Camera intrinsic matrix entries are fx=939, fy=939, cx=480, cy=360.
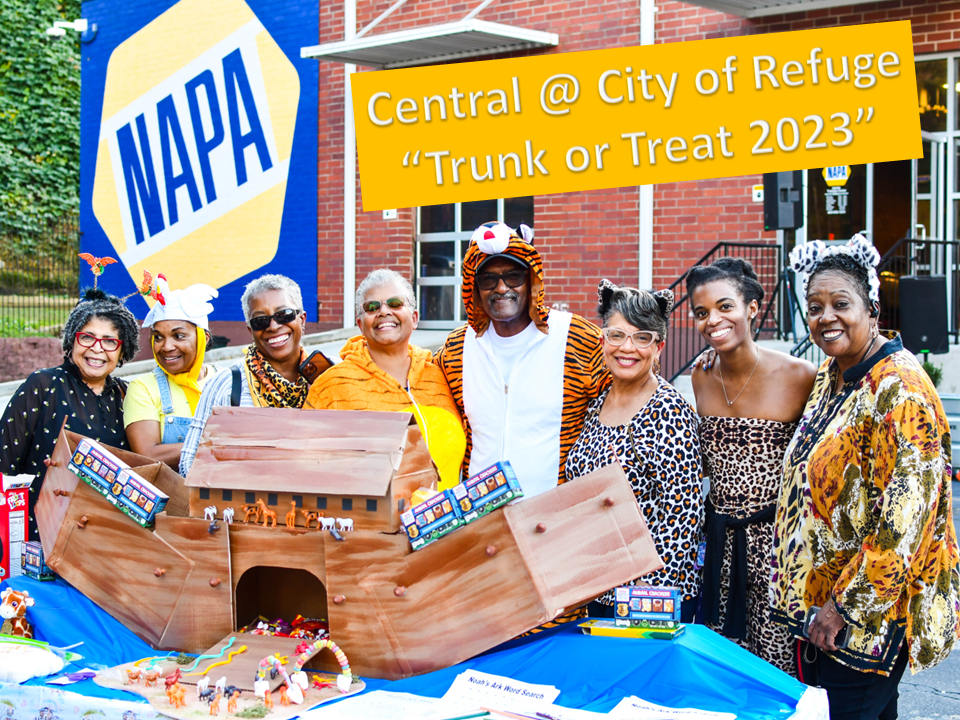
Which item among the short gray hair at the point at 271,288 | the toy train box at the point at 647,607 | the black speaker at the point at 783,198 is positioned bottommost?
the toy train box at the point at 647,607

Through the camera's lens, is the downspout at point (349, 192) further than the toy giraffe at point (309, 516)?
Yes

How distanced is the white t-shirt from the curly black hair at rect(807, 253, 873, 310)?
108 cm

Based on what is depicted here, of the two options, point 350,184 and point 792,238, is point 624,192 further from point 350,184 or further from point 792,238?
point 350,184

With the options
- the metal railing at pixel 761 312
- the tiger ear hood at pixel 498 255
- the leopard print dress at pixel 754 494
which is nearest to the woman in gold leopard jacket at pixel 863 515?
the leopard print dress at pixel 754 494

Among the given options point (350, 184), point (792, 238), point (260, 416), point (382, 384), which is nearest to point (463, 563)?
point (260, 416)

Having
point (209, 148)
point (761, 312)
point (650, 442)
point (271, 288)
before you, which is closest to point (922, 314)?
point (761, 312)

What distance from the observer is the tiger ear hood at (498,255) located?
3.28 metres

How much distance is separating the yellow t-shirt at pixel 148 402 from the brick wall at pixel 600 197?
25.9 ft

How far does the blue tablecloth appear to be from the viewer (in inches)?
94.7

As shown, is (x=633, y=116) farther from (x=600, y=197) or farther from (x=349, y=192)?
(x=349, y=192)

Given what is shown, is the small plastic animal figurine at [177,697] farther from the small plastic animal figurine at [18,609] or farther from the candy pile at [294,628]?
the small plastic animal figurine at [18,609]

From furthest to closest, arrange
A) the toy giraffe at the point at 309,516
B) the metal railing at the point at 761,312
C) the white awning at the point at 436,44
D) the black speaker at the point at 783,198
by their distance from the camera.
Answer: the white awning at the point at 436,44 → the metal railing at the point at 761,312 → the black speaker at the point at 783,198 → the toy giraffe at the point at 309,516

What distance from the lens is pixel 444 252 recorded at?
1284 cm

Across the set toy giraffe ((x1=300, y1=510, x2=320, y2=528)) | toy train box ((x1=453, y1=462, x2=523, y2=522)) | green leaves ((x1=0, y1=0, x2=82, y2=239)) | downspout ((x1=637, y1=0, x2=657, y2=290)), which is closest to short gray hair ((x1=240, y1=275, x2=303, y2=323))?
toy giraffe ((x1=300, y1=510, x2=320, y2=528))
